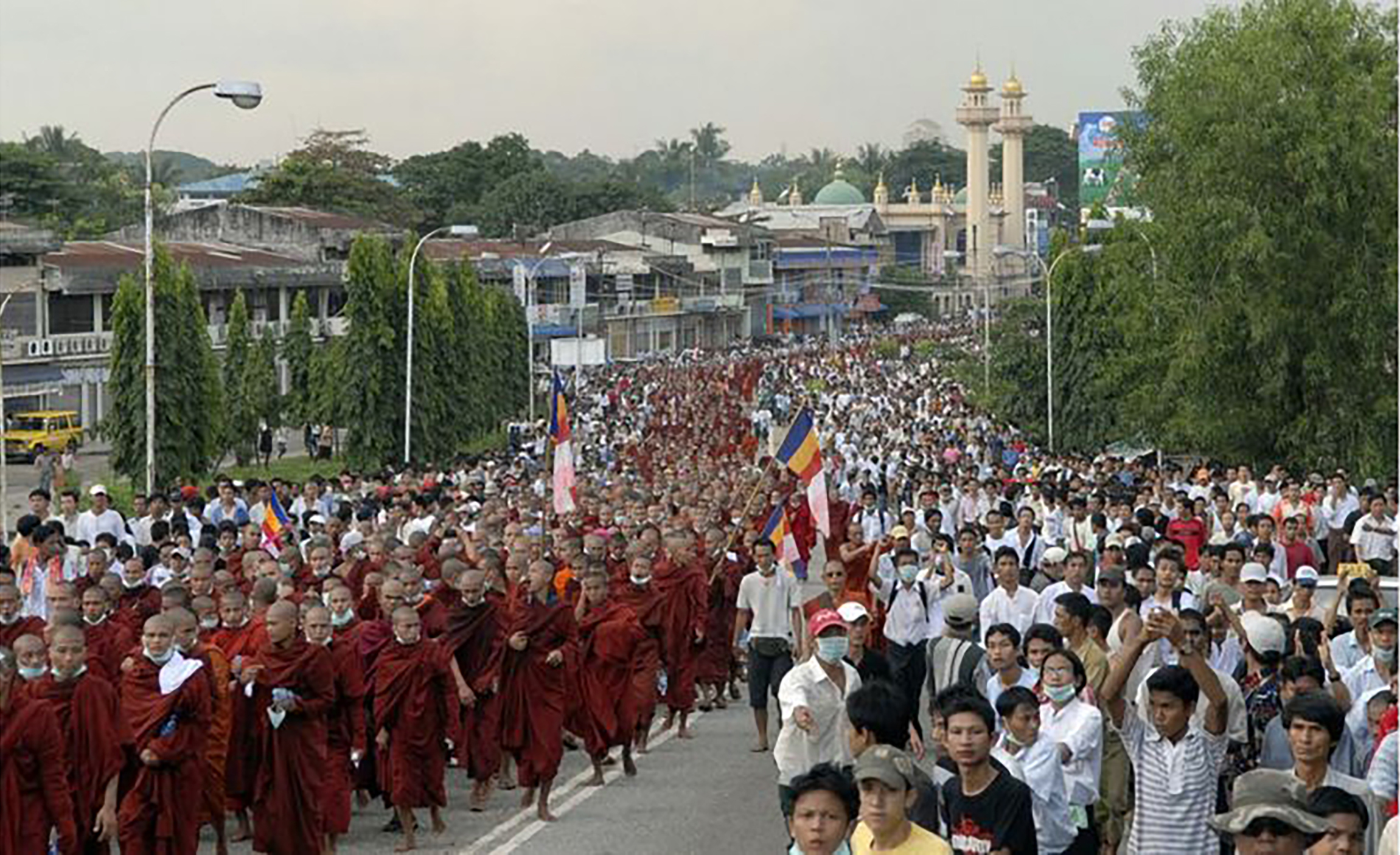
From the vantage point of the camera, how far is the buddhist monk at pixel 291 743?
505 inches

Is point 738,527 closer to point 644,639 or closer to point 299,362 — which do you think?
point 644,639

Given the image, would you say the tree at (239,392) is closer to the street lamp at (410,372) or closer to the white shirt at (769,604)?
the street lamp at (410,372)

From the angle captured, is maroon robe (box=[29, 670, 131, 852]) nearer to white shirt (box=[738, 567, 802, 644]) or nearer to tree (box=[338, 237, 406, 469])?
white shirt (box=[738, 567, 802, 644])

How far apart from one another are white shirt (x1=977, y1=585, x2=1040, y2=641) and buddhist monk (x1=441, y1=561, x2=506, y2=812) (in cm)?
289

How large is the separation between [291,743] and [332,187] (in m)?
94.7

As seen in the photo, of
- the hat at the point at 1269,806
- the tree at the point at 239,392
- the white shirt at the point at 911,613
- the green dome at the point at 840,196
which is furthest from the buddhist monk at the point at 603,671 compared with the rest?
the green dome at the point at 840,196

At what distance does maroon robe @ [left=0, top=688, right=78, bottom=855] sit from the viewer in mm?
10602

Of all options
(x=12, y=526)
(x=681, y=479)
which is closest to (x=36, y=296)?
(x=12, y=526)

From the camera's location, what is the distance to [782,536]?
62.1 feet

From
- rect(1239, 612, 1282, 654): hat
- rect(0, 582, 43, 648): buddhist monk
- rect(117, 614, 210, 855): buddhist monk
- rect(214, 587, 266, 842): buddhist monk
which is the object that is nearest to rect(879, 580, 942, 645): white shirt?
rect(214, 587, 266, 842): buddhist monk

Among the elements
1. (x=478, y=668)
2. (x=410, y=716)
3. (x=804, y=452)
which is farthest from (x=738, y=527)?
(x=410, y=716)

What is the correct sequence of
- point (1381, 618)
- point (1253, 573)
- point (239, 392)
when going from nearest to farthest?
point (1381, 618), point (1253, 573), point (239, 392)

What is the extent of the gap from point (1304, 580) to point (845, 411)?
51.5 meters

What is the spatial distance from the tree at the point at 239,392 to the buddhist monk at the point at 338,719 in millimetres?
36539
